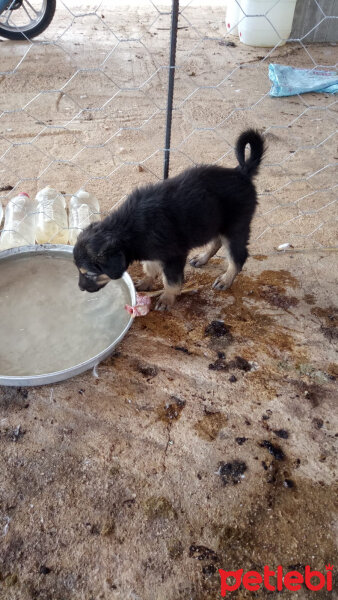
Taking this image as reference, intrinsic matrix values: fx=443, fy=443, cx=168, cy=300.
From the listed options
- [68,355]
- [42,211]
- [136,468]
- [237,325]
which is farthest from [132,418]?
[42,211]

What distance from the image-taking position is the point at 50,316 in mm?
1958

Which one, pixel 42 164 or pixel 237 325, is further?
pixel 42 164

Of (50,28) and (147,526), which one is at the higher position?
(50,28)

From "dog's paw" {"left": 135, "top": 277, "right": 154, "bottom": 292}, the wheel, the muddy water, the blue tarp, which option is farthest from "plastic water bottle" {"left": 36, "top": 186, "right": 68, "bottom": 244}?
the wheel

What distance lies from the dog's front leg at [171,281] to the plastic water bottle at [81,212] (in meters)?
0.62

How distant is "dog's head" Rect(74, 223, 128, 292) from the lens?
1.70 metres

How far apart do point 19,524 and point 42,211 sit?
5.17 ft

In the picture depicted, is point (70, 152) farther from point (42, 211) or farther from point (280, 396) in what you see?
point (280, 396)

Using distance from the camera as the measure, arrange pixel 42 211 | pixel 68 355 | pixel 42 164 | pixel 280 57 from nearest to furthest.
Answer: pixel 68 355 < pixel 42 211 < pixel 42 164 < pixel 280 57

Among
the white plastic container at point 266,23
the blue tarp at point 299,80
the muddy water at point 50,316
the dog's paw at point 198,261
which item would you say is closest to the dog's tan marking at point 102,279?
the muddy water at point 50,316

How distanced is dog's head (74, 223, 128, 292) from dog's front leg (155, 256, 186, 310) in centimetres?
25

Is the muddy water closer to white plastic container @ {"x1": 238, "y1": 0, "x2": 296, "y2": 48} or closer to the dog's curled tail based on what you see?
the dog's curled tail

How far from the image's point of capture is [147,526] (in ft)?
4.47

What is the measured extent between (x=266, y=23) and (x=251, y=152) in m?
4.08
